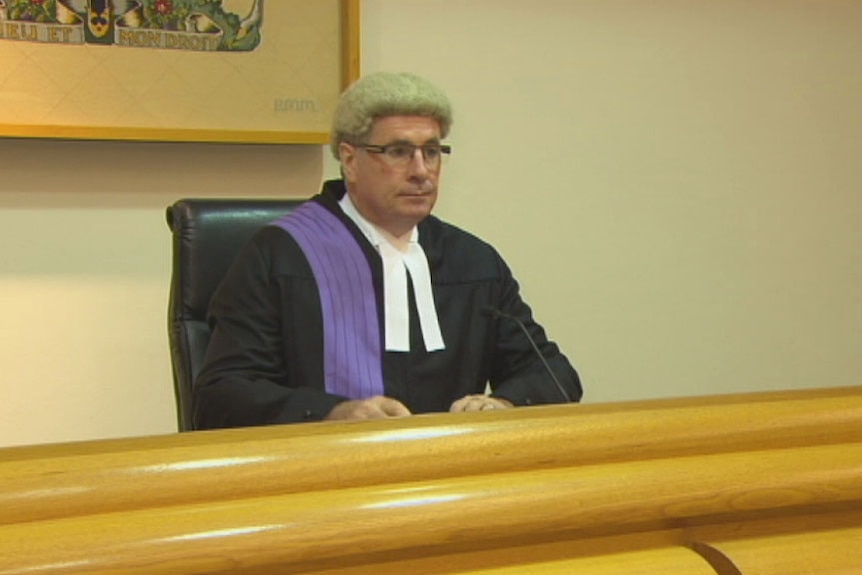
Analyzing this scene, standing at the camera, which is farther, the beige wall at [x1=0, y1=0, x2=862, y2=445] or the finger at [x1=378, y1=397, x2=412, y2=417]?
the beige wall at [x1=0, y1=0, x2=862, y2=445]

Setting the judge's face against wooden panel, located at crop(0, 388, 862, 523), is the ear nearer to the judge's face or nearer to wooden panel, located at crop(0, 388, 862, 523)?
the judge's face

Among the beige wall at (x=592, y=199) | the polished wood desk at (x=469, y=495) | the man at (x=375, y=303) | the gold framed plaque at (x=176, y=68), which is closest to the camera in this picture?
the polished wood desk at (x=469, y=495)

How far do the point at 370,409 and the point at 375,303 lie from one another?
386 mm

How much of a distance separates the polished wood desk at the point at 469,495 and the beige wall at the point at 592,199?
1788mm

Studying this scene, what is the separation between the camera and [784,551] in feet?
1.90

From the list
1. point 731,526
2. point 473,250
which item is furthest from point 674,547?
point 473,250

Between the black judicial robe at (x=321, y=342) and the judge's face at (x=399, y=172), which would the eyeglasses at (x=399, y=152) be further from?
the black judicial robe at (x=321, y=342)

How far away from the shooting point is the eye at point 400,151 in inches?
72.9

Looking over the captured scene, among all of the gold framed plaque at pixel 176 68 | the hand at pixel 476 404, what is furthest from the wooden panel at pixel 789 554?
the gold framed plaque at pixel 176 68

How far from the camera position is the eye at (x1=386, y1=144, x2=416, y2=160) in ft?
6.07

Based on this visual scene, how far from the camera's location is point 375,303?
183 centimetres

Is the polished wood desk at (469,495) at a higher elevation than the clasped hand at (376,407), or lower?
higher

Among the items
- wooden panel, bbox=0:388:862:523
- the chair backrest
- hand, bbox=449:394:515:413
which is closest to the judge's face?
the chair backrest

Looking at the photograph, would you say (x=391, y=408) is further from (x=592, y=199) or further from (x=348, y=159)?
(x=592, y=199)
